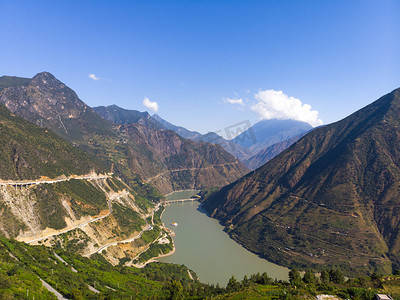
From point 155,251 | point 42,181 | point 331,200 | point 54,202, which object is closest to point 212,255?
point 155,251

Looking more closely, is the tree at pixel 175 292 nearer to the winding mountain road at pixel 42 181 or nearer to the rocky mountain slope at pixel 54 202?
the rocky mountain slope at pixel 54 202

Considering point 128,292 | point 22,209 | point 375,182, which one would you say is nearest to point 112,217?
point 22,209

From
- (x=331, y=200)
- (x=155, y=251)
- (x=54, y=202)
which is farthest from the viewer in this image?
(x=331, y=200)

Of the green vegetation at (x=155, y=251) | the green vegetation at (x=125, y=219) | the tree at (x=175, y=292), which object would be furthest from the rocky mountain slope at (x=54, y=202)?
the tree at (x=175, y=292)

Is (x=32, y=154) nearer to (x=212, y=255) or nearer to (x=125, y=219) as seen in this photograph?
(x=125, y=219)

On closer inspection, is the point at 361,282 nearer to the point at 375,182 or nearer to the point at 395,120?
the point at 375,182

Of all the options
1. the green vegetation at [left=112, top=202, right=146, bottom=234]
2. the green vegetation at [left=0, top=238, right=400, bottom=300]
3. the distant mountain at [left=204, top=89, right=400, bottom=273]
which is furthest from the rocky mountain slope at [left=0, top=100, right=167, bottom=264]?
the distant mountain at [left=204, top=89, right=400, bottom=273]
